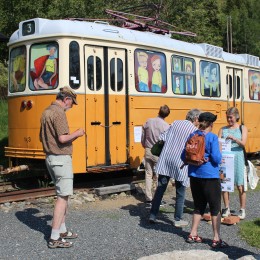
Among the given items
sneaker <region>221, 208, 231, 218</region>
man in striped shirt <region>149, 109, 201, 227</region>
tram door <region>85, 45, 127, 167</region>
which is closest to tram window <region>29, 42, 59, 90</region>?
tram door <region>85, 45, 127, 167</region>

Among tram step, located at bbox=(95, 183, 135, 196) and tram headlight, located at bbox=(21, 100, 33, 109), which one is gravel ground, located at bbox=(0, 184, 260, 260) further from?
tram headlight, located at bbox=(21, 100, 33, 109)

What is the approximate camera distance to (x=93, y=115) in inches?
403

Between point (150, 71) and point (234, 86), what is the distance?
4.27 m

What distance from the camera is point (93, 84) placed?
10.3 m

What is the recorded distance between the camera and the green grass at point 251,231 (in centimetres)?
691

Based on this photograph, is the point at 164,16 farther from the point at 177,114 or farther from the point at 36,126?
the point at 36,126

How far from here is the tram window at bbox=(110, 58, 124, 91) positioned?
10.6 meters

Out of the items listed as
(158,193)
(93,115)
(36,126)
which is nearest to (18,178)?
(36,126)

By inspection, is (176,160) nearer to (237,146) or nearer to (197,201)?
(197,201)

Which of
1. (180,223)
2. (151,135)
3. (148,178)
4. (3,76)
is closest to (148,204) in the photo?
(148,178)

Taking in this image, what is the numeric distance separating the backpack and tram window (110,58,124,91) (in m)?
4.23

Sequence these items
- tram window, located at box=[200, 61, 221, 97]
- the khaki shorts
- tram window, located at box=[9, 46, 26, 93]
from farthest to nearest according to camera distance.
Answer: tram window, located at box=[200, 61, 221, 97], tram window, located at box=[9, 46, 26, 93], the khaki shorts

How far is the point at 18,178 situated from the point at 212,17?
25644 mm

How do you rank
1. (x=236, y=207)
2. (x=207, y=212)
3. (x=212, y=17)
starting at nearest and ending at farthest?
(x=207, y=212) → (x=236, y=207) → (x=212, y=17)
